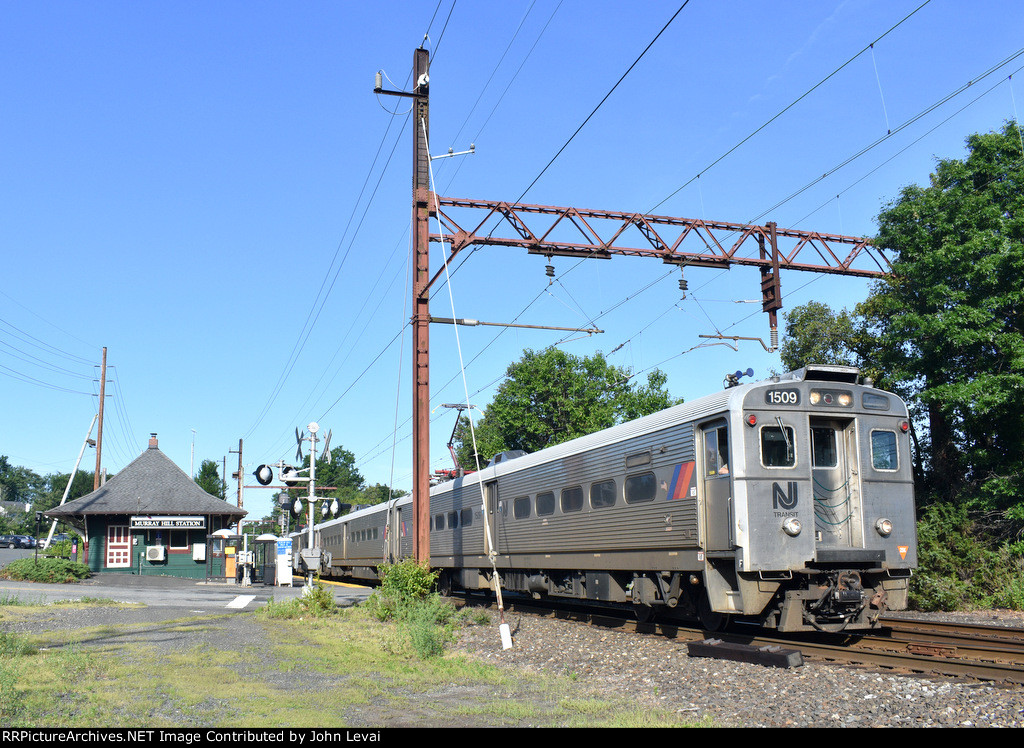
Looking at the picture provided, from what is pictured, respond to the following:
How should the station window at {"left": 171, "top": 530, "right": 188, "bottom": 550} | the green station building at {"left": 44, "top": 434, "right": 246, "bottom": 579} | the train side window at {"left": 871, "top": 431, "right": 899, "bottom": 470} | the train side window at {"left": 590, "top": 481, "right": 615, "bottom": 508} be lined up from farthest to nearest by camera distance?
the station window at {"left": 171, "top": 530, "right": 188, "bottom": 550} < the green station building at {"left": 44, "top": 434, "right": 246, "bottom": 579} < the train side window at {"left": 590, "top": 481, "right": 615, "bottom": 508} < the train side window at {"left": 871, "top": 431, "right": 899, "bottom": 470}

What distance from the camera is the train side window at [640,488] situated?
42.3 feet

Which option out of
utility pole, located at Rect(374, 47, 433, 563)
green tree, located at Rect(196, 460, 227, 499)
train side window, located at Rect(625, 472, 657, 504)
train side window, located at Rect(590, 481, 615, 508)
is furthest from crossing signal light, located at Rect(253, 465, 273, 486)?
green tree, located at Rect(196, 460, 227, 499)

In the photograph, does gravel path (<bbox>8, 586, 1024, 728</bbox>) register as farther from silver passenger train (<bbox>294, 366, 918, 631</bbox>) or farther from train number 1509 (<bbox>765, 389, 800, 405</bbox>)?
train number 1509 (<bbox>765, 389, 800, 405</bbox>)

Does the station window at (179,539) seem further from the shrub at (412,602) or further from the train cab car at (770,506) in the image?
the train cab car at (770,506)

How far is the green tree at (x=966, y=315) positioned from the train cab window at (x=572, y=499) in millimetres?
9005

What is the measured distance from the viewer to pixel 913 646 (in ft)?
33.7

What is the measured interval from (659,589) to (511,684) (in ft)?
16.1

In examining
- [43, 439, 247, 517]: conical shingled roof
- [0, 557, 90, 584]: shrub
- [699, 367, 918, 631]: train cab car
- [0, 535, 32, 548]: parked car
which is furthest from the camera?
[0, 535, 32, 548]: parked car

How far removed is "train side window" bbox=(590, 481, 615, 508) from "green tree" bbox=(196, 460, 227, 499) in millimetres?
70334

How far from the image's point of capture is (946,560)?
682 inches

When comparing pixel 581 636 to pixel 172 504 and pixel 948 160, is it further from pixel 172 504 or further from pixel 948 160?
pixel 172 504

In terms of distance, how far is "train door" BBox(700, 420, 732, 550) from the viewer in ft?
35.9

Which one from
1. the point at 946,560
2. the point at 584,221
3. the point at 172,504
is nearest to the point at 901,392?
the point at 946,560

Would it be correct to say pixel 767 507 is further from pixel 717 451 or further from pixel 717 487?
pixel 717 451
